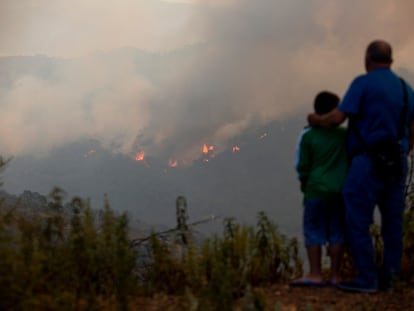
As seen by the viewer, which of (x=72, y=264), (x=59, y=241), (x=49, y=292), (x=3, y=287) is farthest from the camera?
(x=59, y=241)

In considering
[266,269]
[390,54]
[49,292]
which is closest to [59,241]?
[49,292]

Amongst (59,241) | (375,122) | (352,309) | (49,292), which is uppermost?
(375,122)

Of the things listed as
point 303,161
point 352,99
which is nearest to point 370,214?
point 303,161

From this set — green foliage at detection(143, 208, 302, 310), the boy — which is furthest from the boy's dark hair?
green foliage at detection(143, 208, 302, 310)

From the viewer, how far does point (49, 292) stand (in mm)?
4027

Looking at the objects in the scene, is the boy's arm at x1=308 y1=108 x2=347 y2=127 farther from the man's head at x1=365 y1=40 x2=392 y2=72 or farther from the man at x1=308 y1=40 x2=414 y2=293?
the man's head at x1=365 y1=40 x2=392 y2=72

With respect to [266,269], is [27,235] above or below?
above

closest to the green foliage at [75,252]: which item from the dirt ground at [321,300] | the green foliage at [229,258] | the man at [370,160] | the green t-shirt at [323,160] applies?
the dirt ground at [321,300]

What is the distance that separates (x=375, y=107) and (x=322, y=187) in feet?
3.22

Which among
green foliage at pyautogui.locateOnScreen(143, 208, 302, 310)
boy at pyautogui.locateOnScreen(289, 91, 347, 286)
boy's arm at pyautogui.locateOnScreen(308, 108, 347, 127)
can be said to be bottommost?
green foliage at pyautogui.locateOnScreen(143, 208, 302, 310)

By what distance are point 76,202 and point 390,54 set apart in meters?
3.53

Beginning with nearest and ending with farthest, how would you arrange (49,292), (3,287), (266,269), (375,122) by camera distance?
1. (3,287)
2. (49,292)
3. (375,122)
4. (266,269)

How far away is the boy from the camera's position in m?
5.89

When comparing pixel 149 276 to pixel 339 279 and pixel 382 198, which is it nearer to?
pixel 339 279
